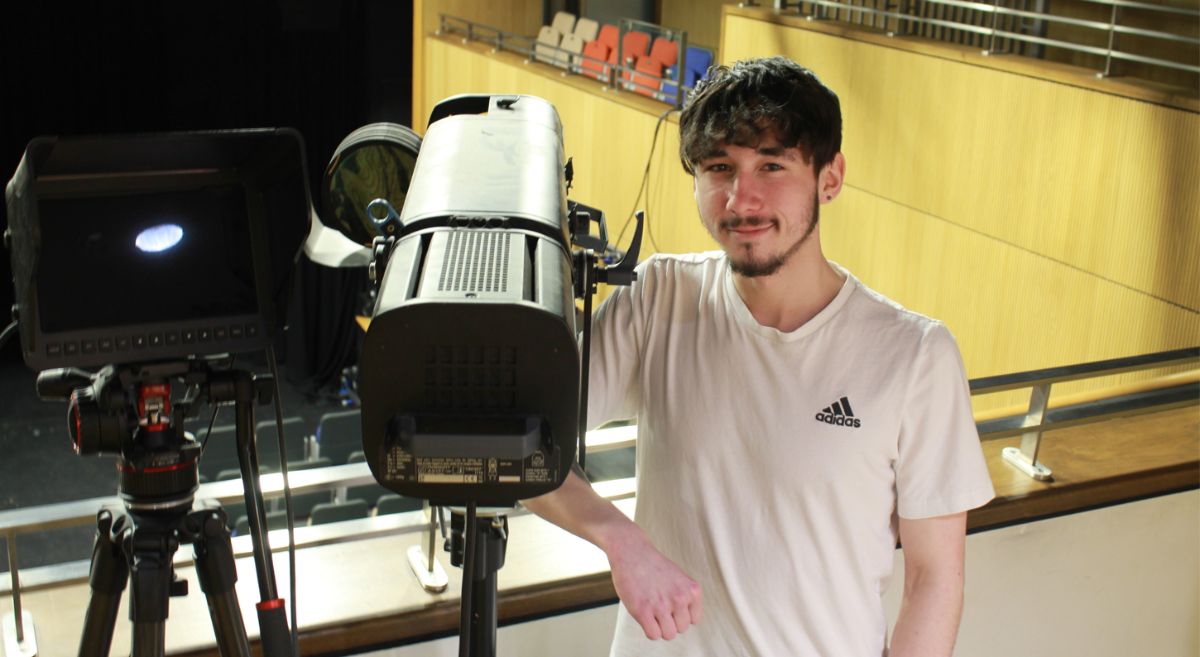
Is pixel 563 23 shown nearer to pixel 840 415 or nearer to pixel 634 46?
pixel 634 46

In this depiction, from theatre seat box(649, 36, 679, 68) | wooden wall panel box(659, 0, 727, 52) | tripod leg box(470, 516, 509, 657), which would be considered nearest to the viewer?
tripod leg box(470, 516, 509, 657)

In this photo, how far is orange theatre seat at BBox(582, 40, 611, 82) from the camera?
8430 mm

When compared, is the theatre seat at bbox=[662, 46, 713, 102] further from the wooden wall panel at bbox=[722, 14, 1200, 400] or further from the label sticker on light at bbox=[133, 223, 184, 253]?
the label sticker on light at bbox=[133, 223, 184, 253]

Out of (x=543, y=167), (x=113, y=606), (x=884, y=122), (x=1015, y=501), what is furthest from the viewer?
(x=884, y=122)

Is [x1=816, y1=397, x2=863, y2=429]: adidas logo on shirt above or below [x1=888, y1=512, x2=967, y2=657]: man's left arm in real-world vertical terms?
above

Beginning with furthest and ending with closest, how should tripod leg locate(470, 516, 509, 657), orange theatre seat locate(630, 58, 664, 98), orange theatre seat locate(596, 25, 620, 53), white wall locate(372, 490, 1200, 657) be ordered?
1. orange theatre seat locate(596, 25, 620, 53)
2. orange theatre seat locate(630, 58, 664, 98)
3. white wall locate(372, 490, 1200, 657)
4. tripod leg locate(470, 516, 509, 657)

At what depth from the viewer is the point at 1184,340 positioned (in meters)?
4.39

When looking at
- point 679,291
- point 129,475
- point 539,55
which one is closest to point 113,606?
point 129,475

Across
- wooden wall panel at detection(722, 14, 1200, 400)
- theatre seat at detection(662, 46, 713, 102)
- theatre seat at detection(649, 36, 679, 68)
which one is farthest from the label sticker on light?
theatre seat at detection(649, 36, 679, 68)

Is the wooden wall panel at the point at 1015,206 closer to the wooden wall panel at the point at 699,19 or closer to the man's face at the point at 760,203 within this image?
the man's face at the point at 760,203

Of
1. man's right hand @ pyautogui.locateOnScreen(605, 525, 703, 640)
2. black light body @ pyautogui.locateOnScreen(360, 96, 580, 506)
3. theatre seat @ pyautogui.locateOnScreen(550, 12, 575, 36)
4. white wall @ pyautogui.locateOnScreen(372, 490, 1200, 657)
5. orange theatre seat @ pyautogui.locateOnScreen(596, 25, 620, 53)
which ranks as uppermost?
theatre seat @ pyautogui.locateOnScreen(550, 12, 575, 36)

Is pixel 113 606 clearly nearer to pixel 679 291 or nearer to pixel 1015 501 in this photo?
pixel 679 291

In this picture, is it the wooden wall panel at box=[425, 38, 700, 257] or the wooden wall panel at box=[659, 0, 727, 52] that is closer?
the wooden wall panel at box=[425, 38, 700, 257]

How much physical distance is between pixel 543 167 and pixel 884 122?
488 cm
